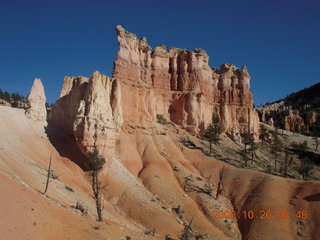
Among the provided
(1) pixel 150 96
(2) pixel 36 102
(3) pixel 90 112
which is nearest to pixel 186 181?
(3) pixel 90 112

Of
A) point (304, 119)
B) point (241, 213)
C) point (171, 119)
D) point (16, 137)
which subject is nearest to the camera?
point (16, 137)

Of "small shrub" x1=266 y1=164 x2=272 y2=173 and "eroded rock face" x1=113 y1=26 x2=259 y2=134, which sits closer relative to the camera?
"small shrub" x1=266 y1=164 x2=272 y2=173

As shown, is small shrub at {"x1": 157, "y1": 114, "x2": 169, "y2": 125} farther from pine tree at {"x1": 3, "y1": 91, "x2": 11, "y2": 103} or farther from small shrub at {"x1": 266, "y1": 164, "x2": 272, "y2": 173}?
pine tree at {"x1": 3, "y1": 91, "x2": 11, "y2": 103}

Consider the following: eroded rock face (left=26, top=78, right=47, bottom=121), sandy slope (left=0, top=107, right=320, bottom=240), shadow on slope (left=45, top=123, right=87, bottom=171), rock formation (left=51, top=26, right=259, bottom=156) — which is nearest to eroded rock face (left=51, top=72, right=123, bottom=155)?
rock formation (left=51, top=26, right=259, bottom=156)

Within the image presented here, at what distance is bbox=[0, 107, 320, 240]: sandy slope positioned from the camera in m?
21.0

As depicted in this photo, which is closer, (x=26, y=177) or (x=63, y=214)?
(x=63, y=214)

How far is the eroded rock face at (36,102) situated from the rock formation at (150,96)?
289 cm

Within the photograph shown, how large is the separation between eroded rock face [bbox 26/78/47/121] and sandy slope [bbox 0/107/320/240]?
1440 millimetres

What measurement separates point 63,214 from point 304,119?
123035 millimetres

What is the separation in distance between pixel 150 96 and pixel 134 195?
28006 mm

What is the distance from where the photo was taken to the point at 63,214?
22.0 metres

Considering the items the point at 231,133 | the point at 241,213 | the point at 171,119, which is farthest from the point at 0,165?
the point at 231,133

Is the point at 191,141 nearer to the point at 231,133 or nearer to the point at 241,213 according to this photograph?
the point at 231,133
